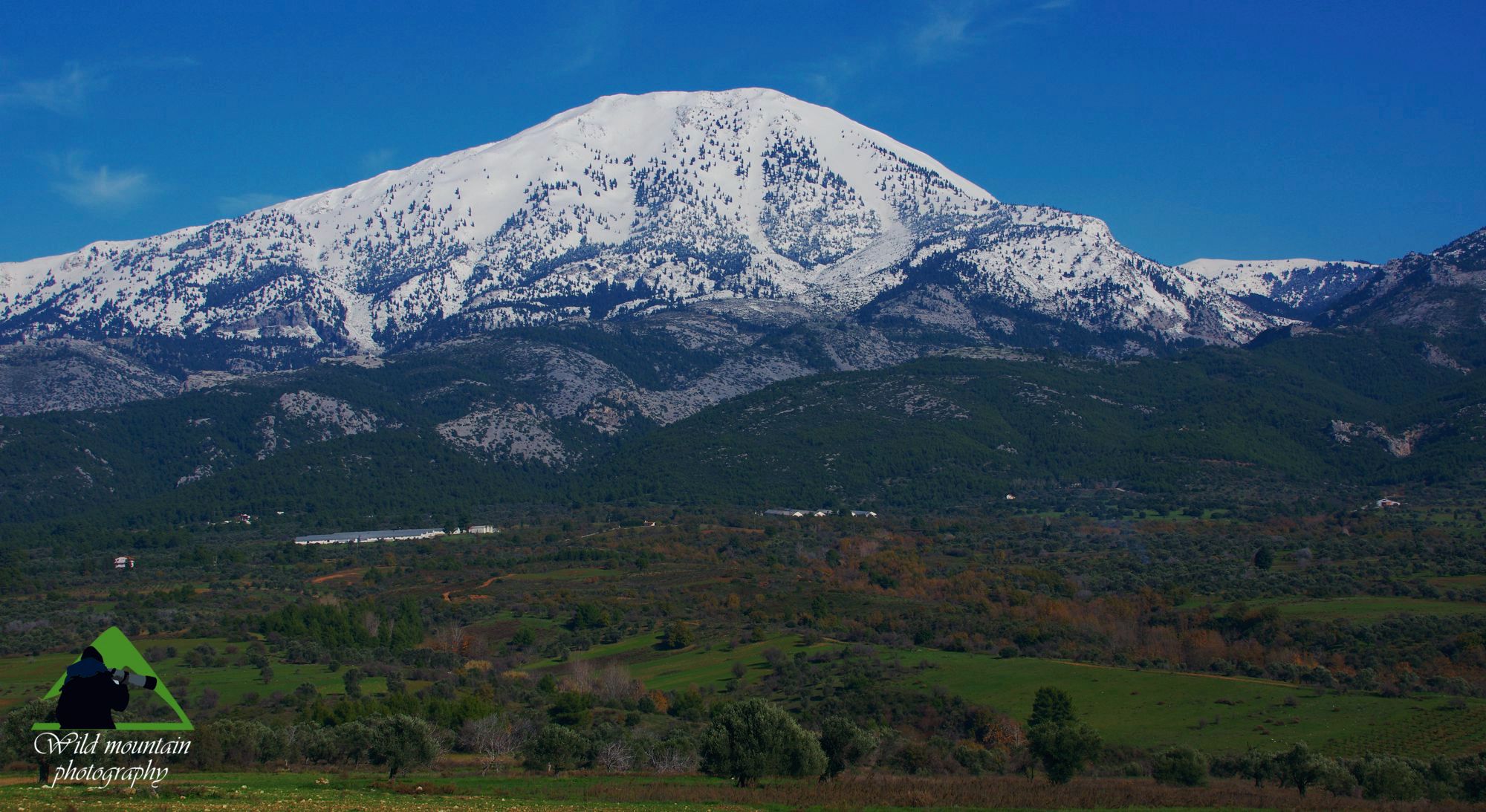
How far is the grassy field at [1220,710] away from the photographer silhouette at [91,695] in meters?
46.4

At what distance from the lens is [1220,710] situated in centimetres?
7081

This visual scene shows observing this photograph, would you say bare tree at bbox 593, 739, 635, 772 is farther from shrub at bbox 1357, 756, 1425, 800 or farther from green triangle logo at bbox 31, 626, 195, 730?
shrub at bbox 1357, 756, 1425, 800

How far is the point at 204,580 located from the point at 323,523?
50234 mm

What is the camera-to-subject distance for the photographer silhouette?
35438mm

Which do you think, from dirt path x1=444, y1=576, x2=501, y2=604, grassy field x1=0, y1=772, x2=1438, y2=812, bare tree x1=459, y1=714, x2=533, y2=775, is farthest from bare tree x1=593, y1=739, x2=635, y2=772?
dirt path x1=444, y1=576, x2=501, y2=604

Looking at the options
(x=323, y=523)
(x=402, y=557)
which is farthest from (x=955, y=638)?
(x=323, y=523)

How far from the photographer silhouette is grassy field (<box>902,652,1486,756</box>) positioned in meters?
46.4

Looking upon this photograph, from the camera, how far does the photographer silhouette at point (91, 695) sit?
1395 inches

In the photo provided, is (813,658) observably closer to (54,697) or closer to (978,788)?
(978,788)

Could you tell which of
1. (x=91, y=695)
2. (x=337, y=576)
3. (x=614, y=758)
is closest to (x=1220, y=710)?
(x=614, y=758)

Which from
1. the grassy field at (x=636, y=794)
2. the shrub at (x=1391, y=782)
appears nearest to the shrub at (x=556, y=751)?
the grassy field at (x=636, y=794)

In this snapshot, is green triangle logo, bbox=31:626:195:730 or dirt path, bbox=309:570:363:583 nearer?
green triangle logo, bbox=31:626:195:730

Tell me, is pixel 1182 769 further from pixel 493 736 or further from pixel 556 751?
pixel 493 736

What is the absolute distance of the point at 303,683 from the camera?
82.0 metres
